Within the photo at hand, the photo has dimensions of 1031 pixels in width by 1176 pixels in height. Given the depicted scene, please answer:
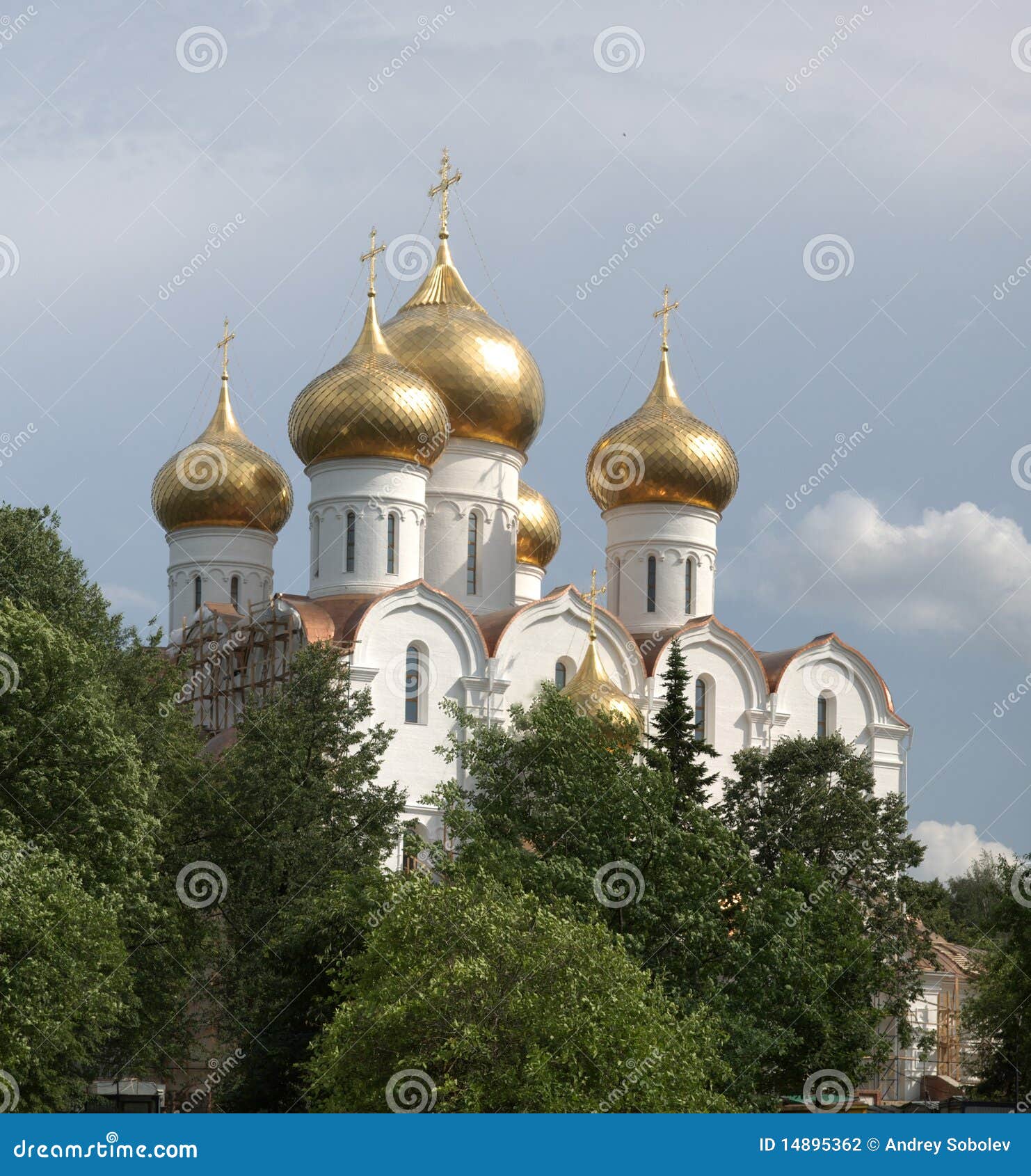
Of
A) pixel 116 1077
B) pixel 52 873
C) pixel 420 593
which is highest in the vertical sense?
pixel 420 593

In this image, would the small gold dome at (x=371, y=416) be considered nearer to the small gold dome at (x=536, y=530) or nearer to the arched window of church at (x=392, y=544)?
the arched window of church at (x=392, y=544)

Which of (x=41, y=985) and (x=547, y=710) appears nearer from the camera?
(x=41, y=985)

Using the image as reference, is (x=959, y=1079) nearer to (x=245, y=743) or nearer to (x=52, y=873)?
(x=245, y=743)

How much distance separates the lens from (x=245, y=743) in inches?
1050

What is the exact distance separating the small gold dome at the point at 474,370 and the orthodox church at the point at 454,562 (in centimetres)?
4

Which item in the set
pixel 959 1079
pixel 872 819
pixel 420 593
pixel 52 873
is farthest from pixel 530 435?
pixel 52 873

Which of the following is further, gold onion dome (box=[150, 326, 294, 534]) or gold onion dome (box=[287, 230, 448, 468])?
gold onion dome (box=[150, 326, 294, 534])

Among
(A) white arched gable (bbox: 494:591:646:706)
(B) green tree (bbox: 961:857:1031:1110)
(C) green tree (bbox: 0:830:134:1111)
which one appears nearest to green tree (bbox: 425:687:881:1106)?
(B) green tree (bbox: 961:857:1031:1110)

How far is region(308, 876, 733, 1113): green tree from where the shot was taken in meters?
18.0

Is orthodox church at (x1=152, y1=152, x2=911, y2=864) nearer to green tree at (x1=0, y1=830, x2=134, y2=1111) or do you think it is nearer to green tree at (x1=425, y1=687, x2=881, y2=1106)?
green tree at (x1=425, y1=687, x2=881, y2=1106)

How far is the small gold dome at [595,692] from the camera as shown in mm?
31562

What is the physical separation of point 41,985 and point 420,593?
46.6 ft

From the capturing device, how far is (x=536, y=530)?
41.7m

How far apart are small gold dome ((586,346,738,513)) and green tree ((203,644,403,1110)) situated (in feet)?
37.5
